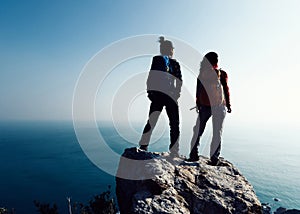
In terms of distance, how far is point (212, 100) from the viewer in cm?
552

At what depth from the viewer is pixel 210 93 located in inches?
216

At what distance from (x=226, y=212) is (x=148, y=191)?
1787 millimetres

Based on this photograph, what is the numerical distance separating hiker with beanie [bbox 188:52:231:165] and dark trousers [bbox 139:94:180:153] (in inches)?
22.7

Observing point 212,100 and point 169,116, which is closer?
point 212,100

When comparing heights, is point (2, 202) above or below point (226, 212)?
below

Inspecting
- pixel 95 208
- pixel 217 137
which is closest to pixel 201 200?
pixel 217 137

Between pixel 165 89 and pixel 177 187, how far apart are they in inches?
102

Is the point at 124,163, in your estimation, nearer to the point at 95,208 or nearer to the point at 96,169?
the point at 95,208

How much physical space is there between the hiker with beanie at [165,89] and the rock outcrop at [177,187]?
0.68m

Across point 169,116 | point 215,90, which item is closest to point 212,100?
point 215,90

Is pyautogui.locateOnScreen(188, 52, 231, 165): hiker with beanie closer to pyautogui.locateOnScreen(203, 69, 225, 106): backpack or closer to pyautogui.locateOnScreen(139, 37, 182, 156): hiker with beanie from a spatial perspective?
pyautogui.locateOnScreen(203, 69, 225, 106): backpack

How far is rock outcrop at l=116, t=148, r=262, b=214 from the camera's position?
409 centimetres

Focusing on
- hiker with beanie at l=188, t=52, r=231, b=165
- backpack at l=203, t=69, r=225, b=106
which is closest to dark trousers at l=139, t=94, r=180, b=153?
hiker with beanie at l=188, t=52, r=231, b=165

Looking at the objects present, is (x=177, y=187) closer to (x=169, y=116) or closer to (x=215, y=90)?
(x=169, y=116)
